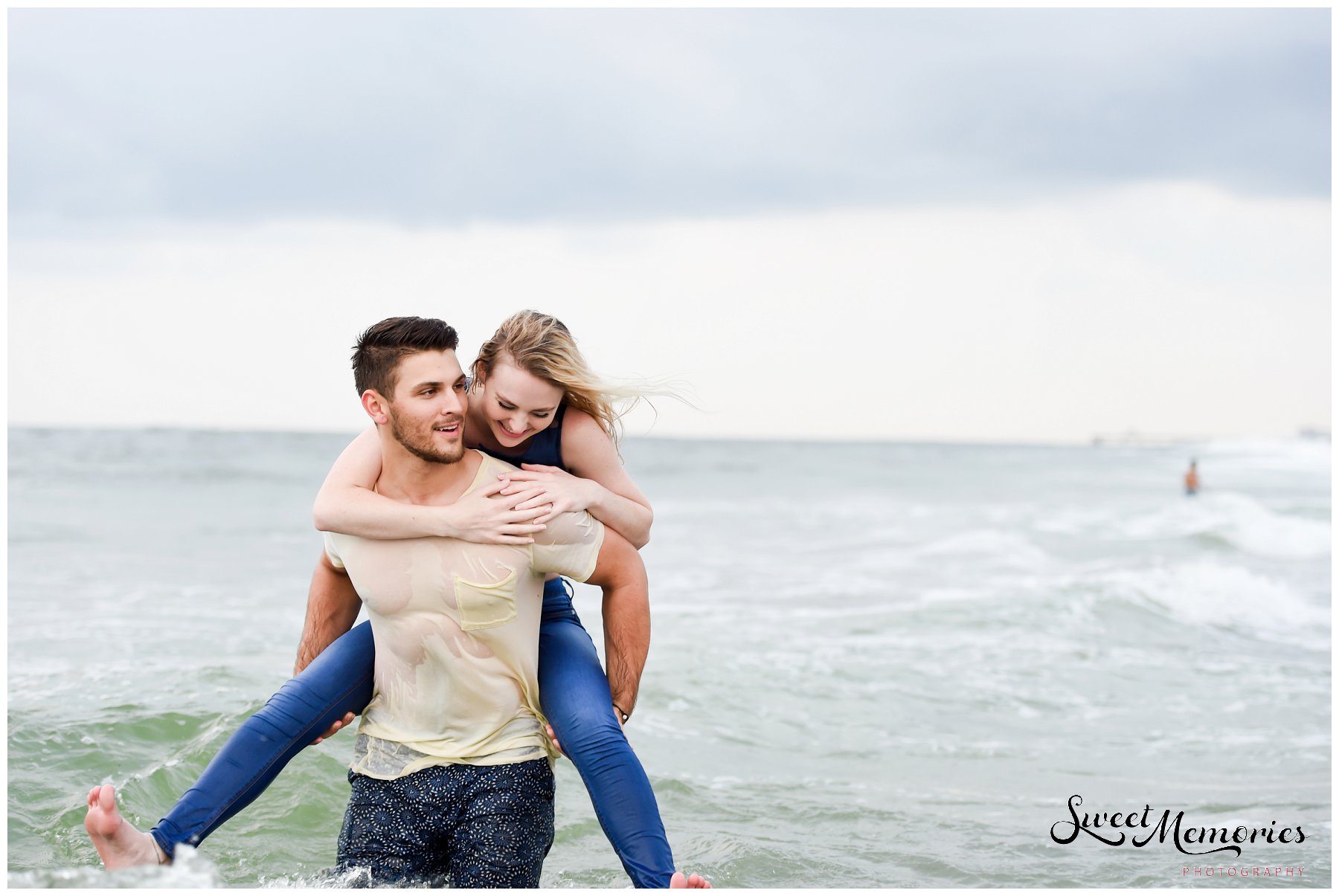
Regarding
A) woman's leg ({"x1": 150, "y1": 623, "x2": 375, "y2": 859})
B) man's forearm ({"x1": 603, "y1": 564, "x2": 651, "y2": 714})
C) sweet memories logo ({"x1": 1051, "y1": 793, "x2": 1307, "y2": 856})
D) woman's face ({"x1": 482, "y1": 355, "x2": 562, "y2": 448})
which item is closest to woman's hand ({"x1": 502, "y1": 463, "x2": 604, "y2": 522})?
woman's face ({"x1": 482, "y1": 355, "x2": 562, "y2": 448})

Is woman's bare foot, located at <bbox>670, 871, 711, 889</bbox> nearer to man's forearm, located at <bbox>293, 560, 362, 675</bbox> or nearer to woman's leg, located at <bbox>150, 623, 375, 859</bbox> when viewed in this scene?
woman's leg, located at <bbox>150, 623, 375, 859</bbox>

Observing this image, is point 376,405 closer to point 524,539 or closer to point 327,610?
point 524,539

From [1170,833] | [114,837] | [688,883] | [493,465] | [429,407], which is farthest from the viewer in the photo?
[1170,833]

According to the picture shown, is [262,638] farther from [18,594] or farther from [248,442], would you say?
[248,442]

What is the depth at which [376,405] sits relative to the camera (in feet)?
12.2

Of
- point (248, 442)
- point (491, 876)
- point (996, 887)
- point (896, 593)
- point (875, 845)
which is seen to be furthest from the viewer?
point (248, 442)

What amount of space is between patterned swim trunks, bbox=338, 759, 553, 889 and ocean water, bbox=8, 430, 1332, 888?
12.9 inches

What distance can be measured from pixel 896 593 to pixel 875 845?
30.1 feet

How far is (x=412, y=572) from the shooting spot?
3.76 metres

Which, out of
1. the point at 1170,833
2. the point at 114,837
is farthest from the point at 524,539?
the point at 1170,833

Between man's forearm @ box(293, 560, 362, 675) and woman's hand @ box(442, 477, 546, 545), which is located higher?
woman's hand @ box(442, 477, 546, 545)

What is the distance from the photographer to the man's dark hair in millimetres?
3658

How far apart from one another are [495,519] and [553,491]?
20 cm

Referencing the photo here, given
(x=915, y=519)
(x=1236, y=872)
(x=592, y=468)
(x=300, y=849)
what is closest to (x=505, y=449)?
(x=592, y=468)
